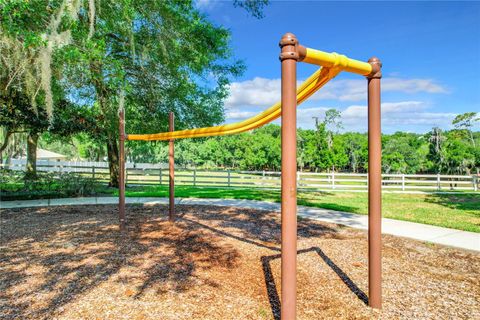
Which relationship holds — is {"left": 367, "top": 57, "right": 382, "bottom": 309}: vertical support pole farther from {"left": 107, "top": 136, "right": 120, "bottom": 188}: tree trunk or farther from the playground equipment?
{"left": 107, "top": 136, "right": 120, "bottom": 188}: tree trunk

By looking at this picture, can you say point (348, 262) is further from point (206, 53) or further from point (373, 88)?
point (206, 53)

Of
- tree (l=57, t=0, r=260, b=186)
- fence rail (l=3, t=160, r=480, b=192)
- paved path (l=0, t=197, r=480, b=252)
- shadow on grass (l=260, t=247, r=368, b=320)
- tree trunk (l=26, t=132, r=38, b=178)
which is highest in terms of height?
tree (l=57, t=0, r=260, b=186)

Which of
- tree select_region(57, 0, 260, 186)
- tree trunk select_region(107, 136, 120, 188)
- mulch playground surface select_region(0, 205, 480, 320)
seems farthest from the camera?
tree trunk select_region(107, 136, 120, 188)

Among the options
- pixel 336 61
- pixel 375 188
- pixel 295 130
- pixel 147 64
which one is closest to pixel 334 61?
pixel 336 61

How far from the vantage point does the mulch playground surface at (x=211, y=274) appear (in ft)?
9.12

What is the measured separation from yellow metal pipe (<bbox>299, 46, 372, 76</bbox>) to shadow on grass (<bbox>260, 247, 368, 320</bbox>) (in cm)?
207

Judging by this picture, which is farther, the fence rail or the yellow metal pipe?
the fence rail

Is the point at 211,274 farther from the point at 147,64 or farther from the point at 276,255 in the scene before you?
the point at 147,64

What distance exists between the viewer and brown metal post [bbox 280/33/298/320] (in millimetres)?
2266

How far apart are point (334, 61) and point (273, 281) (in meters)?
2.27

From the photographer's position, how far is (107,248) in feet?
15.2

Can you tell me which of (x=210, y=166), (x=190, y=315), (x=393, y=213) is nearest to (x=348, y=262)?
(x=190, y=315)

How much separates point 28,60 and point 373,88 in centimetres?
536

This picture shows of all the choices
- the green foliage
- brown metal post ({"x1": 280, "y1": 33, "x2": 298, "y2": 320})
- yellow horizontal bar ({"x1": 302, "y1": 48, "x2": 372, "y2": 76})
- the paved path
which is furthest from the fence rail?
brown metal post ({"x1": 280, "y1": 33, "x2": 298, "y2": 320})
